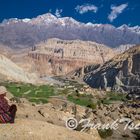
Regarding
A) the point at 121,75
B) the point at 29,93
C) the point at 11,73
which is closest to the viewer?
the point at 29,93

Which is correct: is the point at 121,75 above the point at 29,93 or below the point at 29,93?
above

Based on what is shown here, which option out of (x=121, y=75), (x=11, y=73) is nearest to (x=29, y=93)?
(x=11, y=73)

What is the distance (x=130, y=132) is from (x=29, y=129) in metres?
16.9

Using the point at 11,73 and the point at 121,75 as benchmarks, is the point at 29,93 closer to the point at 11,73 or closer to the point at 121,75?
the point at 11,73

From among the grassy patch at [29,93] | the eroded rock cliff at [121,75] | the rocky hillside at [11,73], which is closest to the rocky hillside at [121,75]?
the eroded rock cliff at [121,75]

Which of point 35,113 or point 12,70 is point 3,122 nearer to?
point 35,113

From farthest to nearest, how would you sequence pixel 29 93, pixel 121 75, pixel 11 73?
pixel 121 75 < pixel 11 73 < pixel 29 93

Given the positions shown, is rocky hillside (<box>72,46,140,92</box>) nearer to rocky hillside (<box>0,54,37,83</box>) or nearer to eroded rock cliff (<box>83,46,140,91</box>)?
eroded rock cliff (<box>83,46,140,91</box>)

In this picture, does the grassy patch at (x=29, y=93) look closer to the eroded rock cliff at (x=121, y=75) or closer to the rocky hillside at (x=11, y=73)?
the rocky hillside at (x=11, y=73)

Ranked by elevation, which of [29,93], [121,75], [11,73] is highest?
[121,75]

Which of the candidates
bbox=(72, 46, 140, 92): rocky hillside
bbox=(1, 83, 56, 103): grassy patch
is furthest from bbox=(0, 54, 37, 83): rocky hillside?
bbox=(72, 46, 140, 92): rocky hillside

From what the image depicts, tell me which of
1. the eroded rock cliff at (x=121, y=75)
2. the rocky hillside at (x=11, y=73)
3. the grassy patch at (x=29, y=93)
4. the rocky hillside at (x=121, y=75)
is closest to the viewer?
the grassy patch at (x=29, y=93)

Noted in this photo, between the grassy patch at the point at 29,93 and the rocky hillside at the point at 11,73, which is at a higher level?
the rocky hillside at the point at 11,73

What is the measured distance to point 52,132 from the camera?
14617mm
